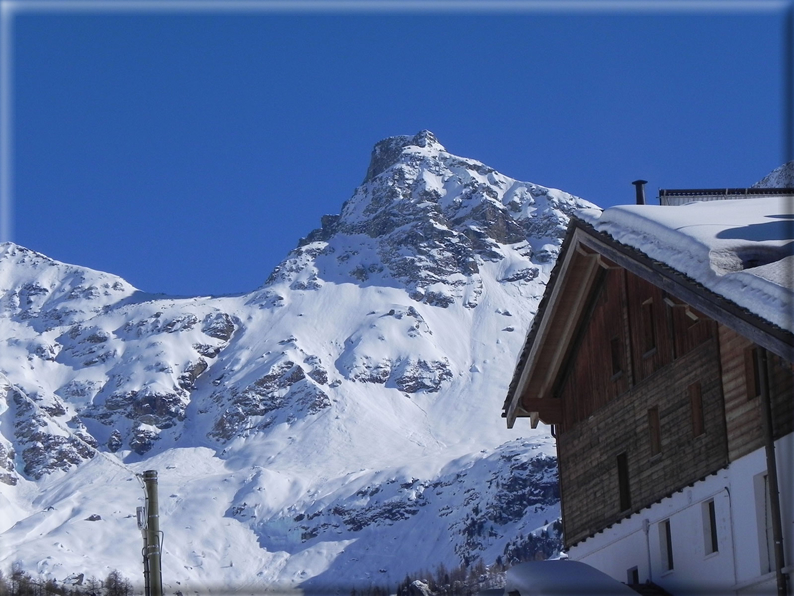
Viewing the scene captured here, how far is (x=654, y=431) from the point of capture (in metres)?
21.2

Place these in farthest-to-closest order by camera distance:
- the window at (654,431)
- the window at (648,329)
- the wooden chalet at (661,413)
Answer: the window at (648,329), the window at (654,431), the wooden chalet at (661,413)

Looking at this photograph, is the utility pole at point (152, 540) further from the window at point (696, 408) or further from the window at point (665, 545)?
the window at point (696, 408)

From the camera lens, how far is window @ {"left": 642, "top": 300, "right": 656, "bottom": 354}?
21.3 m

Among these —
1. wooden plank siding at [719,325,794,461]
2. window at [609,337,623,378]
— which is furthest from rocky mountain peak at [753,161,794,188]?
window at [609,337,623,378]

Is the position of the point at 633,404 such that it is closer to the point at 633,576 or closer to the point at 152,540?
the point at 633,576

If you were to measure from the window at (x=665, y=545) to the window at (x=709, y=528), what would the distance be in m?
1.22

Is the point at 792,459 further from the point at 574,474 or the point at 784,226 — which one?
the point at 574,474

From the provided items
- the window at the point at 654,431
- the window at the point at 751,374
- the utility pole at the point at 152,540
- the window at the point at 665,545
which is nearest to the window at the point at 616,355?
the window at the point at 654,431

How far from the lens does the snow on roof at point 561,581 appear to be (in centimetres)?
1958

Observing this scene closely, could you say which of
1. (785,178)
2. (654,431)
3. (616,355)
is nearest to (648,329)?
(616,355)

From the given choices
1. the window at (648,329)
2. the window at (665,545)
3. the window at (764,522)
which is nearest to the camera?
the window at (764,522)

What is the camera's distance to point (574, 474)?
2455cm

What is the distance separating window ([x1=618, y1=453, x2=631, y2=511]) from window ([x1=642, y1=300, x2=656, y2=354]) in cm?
187

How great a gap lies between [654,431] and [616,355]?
1896 mm
